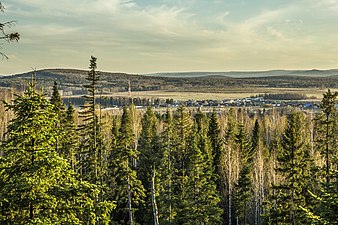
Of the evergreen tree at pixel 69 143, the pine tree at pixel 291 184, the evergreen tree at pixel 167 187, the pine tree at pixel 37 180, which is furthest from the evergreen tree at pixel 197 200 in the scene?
the pine tree at pixel 37 180

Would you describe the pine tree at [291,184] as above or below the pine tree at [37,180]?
below

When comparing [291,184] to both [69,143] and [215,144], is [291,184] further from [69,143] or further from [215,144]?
[215,144]

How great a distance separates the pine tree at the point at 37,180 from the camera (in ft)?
41.8

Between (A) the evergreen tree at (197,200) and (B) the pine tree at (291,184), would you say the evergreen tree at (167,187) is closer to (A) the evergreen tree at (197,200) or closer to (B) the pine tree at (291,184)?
(A) the evergreen tree at (197,200)

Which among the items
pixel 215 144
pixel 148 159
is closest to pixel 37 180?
pixel 148 159

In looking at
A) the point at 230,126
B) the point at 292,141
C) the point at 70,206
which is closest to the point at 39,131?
the point at 70,206

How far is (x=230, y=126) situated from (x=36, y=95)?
4545cm

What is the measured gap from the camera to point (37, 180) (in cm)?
1275

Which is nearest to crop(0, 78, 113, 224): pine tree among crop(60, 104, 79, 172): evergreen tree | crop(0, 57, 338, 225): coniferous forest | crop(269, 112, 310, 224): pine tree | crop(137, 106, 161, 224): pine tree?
crop(0, 57, 338, 225): coniferous forest

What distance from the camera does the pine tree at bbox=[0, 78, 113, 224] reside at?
501 inches

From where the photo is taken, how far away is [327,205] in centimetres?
1627

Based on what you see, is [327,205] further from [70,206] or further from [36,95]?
[36,95]

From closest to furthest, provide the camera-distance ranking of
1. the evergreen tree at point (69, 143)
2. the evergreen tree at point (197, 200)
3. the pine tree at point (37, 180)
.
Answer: the pine tree at point (37, 180), the evergreen tree at point (197, 200), the evergreen tree at point (69, 143)

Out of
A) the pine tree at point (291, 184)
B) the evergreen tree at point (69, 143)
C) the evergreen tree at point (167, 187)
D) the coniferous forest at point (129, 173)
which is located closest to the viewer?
the coniferous forest at point (129, 173)
